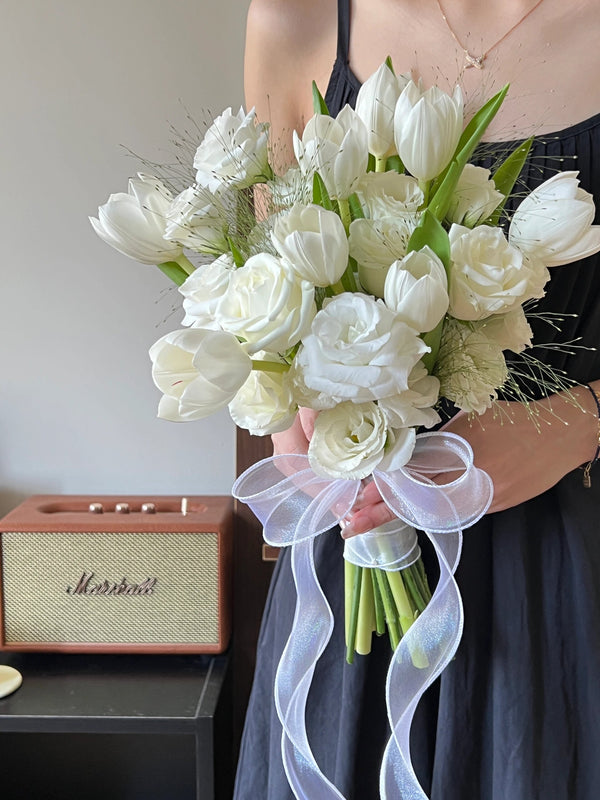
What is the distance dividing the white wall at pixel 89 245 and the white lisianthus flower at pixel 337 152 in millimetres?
867

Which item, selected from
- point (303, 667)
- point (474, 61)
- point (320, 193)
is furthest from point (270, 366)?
point (474, 61)

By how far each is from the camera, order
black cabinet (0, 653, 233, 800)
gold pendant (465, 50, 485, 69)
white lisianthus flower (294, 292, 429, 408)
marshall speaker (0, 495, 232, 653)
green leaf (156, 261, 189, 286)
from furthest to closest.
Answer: marshall speaker (0, 495, 232, 653) → black cabinet (0, 653, 233, 800) → gold pendant (465, 50, 485, 69) → green leaf (156, 261, 189, 286) → white lisianthus flower (294, 292, 429, 408)

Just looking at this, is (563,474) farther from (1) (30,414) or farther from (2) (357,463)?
(1) (30,414)

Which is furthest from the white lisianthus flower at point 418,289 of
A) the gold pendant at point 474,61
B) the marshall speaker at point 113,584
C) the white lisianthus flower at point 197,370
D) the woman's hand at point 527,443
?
the marshall speaker at point 113,584

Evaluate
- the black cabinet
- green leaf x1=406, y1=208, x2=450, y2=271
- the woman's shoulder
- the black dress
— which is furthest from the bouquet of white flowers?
the black cabinet

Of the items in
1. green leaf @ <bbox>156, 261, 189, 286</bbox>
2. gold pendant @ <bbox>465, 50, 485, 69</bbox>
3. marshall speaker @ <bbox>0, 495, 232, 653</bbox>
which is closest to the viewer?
green leaf @ <bbox>156, 261, 189, 286</bbox>

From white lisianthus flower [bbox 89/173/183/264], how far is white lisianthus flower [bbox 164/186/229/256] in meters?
0.01

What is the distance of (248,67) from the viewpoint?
913 millimetres

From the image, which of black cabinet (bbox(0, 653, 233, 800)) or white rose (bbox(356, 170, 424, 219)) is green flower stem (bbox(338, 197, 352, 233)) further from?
black cabinet (bbox(0, 653, 233, 800))

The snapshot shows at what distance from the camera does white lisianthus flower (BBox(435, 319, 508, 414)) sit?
504 millimetres

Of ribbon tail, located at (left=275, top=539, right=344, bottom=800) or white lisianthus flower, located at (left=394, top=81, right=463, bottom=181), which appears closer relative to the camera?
white lisianthus flower, located at (left=394, top=81, right=463, bottom=181)

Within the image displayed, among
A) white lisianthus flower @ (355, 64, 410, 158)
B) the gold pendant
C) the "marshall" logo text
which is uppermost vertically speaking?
the gold pendant

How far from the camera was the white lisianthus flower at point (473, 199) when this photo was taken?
502 millimetres

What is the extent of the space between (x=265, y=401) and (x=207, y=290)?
9 cm
